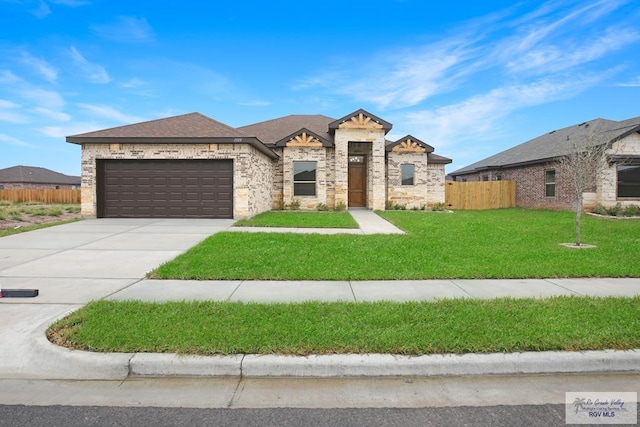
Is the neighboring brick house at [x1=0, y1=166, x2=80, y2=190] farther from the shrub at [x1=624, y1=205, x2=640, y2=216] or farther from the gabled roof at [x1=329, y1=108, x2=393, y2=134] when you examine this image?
the shrub at [x1=624, y1=205, x2=640, y2=216]

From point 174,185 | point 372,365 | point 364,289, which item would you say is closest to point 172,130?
point 174,185

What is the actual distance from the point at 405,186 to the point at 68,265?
712 inches

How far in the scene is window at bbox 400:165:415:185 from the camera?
2230 centimetres

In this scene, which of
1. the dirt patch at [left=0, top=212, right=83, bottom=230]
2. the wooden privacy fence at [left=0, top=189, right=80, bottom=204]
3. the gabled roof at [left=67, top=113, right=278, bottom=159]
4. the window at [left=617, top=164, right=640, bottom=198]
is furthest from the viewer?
the wooden privacy fence at [left=0, top=189, right=80, bottom=204]

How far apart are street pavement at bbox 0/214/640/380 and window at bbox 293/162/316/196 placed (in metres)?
10.3

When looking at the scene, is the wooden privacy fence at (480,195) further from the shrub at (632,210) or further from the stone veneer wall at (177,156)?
the stone veneer wall at (177,156)

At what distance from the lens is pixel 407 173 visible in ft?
73.3

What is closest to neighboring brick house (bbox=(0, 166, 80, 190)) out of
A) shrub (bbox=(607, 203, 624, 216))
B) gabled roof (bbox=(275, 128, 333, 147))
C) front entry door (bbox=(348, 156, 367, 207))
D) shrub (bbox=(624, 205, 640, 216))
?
gabled roof (bbox=(275, 128, 333, 147))

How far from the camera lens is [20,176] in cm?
4984

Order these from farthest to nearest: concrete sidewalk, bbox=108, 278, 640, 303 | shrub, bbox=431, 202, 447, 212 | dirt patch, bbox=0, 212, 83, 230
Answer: shrub, bbox=431, 202, 447, 212, dirt patch, bbox=0, 212, 83, 230, concrete sidewalk, bbox=108, 278, 640, 303

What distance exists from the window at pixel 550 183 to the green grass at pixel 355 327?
20.2m

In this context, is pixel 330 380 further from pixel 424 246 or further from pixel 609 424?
pixel 424 246

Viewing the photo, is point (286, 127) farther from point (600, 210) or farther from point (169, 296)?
point (169, 296)

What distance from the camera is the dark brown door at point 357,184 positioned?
22.9 metres
